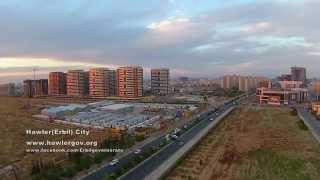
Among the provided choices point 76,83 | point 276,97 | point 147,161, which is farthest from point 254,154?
point 76,83

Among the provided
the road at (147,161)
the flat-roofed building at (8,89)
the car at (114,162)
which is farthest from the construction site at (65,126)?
the flat-roofed building at (8,89)

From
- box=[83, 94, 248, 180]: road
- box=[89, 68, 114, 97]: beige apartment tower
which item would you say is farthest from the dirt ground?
box=[89, 68, 114, 97]: beige apartment tower

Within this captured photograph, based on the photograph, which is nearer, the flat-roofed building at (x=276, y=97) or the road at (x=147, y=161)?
the road at (x=147, y=161)

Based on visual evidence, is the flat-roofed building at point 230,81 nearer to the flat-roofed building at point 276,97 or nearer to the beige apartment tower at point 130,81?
the beige apartment tower at point 130,81

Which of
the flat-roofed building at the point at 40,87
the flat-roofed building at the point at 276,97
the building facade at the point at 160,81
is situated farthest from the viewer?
the flat-roofed building at the point at 40,87

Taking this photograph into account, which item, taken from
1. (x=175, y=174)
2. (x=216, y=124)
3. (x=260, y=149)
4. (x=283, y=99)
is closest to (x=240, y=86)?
(x=283, y=99)

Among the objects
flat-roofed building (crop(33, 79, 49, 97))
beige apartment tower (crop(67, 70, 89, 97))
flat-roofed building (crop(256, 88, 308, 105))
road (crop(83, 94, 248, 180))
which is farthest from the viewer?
flat-roofed building (crop(33, 79, 49, 97))

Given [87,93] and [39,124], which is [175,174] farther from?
[87,93]

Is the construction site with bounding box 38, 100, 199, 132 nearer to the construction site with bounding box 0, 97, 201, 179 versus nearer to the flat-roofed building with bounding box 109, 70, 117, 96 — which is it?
the construction site with bounding box 0, 97, 201, 179
